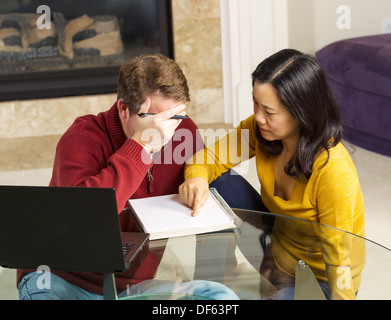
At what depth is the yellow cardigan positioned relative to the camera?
1.27 m

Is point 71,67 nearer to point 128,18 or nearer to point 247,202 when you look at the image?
point 128,18

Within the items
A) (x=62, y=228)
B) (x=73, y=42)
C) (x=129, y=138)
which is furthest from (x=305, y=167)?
(x=73, y=42)

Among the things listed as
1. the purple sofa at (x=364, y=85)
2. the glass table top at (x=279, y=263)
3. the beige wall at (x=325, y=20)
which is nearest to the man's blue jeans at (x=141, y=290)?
the glass table top at (x=279, y=263)

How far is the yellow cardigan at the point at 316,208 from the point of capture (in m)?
1.27

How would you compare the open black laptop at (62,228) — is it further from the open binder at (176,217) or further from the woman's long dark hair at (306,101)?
the woman's long dark hair at (306,101)

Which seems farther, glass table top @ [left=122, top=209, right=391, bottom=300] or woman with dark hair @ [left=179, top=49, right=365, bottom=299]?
woman with dark hair @ [left=179, top=49, right=365, bottom=299]

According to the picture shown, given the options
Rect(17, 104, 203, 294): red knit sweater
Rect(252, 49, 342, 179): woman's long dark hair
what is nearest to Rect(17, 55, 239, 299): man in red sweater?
Rect(17, 104, 203, 294): red knit sweater

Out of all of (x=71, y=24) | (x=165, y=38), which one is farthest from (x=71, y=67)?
(x=165, y=38)

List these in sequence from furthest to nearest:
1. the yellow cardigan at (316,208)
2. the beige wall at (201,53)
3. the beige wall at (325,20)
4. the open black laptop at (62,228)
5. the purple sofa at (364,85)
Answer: the beige wall at (325,20) < the beige wall at (201,53) < the purple sofa at (364,85) < the yellow cardigan at (316,208) < the open black laptop at (62,228)

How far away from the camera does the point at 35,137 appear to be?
345cm

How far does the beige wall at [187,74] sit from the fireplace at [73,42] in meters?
0.06

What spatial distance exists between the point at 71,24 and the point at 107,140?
200 cm

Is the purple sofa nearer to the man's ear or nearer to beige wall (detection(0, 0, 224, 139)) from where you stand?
beige wall (detection(0, 0, 224, 139))

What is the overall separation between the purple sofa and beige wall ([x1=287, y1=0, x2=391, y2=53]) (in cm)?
29
